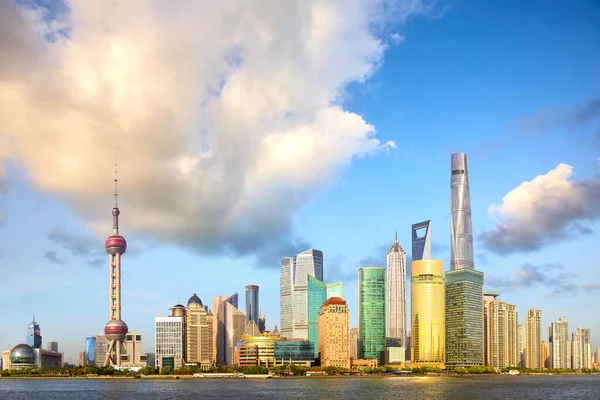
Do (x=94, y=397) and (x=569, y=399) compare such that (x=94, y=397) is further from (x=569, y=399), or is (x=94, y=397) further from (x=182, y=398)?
(x=569, y=399)

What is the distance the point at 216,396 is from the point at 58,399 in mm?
44771

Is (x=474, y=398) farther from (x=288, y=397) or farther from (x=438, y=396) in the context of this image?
(x=288, y=397)

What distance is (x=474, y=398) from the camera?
180375 mm

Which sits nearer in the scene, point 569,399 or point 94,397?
point 569,399

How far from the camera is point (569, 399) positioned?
186625 millimetres

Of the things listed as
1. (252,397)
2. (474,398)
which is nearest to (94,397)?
(252,397)

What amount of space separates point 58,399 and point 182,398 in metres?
37.9

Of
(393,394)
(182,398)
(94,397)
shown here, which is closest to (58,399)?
(94,397)

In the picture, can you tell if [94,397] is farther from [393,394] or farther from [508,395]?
[508,395]

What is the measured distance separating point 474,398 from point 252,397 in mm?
Answer: 56542

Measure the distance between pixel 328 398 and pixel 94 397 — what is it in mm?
67295

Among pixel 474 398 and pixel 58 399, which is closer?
pixel 474 398

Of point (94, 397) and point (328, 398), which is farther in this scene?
point (94, 397)

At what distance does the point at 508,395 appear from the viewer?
196 meters
